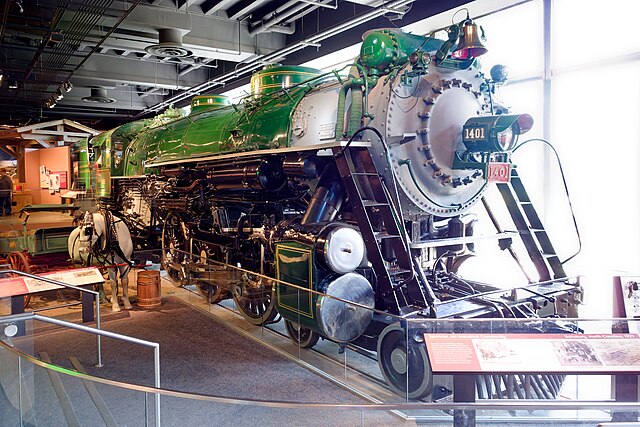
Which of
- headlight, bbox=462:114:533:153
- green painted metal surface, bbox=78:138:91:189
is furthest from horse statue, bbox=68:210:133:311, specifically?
headlight, bbox=462:114:533:153

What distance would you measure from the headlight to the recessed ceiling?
309 centimetres

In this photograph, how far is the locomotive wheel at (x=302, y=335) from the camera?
5.28 metres

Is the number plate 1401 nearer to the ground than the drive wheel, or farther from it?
farther from it

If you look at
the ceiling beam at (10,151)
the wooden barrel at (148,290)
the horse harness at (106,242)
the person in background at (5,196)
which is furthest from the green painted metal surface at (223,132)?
the ceiling beam at (10,151)

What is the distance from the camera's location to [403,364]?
3.91m

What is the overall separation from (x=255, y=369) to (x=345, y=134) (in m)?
2.36

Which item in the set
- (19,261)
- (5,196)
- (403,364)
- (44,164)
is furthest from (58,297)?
(44,164)

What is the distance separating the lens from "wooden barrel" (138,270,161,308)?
7.46 metres

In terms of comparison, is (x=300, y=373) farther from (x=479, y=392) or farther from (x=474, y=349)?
(x=474, y=349)

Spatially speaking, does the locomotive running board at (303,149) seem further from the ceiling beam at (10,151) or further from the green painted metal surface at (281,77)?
the ceiling beam at (10,151)

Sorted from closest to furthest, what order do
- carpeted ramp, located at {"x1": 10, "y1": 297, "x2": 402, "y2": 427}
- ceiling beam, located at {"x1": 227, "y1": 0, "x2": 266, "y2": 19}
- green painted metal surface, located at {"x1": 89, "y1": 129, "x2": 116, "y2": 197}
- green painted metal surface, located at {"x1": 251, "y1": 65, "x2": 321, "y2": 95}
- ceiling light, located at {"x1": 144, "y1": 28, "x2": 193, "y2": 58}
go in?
carpeted ramp, located at {"x1": 10, "y1": 297, "x2": 402, "y2": 427}, green painted metal surface, located at {"x1": 251, "y1": 65, "x2": 321, "y2": 95}, ceiling light, located at {"x1": 144, "y1": 28, "x2": 193, "y2": 58}, ceiling beam, located at {"x1": 227, "y1": 0, "x2": 266, "y2": 19}, green painted metal surface, located at {"x1": 89, "y1": 129, "x2": 116, "y2": 197}

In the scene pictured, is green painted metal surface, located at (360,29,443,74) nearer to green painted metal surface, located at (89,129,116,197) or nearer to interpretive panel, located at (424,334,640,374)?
interpretive panel, located at (424,334,640,374)

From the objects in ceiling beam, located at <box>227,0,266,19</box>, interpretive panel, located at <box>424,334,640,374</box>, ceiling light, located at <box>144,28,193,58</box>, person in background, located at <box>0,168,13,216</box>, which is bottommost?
interpretive panel, located at <box>424,334,640,374</box>

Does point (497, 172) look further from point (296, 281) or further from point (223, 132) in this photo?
point (223, 132)
